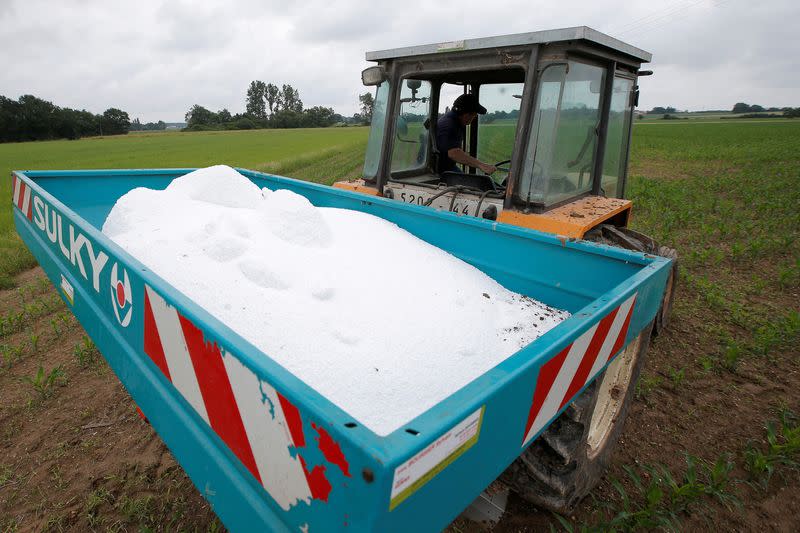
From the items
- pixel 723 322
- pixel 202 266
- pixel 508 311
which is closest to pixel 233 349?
pixel 202 266

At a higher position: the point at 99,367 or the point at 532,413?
the point at 532,413

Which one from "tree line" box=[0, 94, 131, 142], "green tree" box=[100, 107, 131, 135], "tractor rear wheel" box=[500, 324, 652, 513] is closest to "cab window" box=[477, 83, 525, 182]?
"tractor rear wheel" box=[500, 324, 652, 513]

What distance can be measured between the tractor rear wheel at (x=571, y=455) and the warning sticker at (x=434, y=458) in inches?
25.5

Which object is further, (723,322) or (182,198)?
(723,322)

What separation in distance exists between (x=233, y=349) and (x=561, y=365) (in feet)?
2.63

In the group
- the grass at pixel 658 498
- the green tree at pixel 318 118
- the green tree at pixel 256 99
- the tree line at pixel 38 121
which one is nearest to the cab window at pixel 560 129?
the grass at pixel 658 498

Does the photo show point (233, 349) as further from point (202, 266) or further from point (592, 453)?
point (592, 453)

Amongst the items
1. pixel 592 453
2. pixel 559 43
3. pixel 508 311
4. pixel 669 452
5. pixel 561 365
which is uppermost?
pixel 559 43

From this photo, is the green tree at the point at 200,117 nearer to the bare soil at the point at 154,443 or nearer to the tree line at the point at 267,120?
the tree line at the point at 267,120

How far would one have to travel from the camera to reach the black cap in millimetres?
3730

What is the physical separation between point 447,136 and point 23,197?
10.3ft

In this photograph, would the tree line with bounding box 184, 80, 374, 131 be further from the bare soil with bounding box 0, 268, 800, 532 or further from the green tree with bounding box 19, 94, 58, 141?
the bare soil with bounding box 0, 268, 800, 532

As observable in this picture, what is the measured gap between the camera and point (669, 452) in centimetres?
240

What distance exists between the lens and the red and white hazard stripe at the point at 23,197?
2852 millimetres
